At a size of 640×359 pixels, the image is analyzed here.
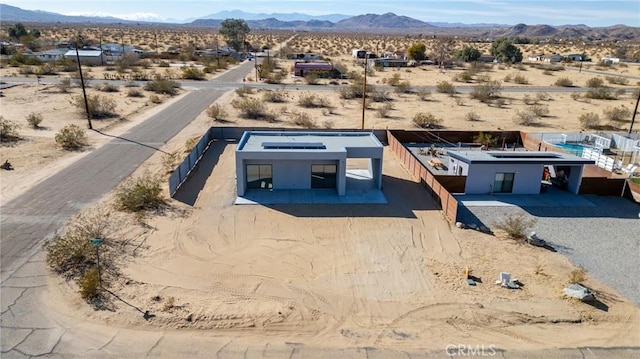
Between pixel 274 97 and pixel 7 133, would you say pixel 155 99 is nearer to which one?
pixel 274 97

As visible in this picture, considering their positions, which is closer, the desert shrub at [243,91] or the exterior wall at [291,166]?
the exterior wall at [291,166]

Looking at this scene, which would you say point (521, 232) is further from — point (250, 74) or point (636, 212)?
point (250, 74)

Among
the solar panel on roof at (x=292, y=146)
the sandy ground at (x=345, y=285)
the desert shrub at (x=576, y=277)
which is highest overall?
the solar panel on roof at (x=292, y=146)

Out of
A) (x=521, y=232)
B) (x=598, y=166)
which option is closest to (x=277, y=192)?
(x=521, y=232)

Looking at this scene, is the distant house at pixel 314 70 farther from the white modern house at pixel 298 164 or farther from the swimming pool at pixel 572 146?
the white modern house at pixel 298 164

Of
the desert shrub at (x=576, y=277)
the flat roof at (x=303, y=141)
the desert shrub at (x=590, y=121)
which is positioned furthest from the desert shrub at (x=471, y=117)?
the desert shrub at (x=576, y=277)

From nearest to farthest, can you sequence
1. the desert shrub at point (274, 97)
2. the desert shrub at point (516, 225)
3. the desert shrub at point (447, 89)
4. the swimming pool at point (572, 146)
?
the desert shrub at point (516, 225)
the swimming pool at point (572, 146)
the desert shrub at point (274, 97)
the desert shrub at point (447, 89)

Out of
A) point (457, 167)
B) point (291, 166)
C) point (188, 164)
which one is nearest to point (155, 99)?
point (188, 164)
